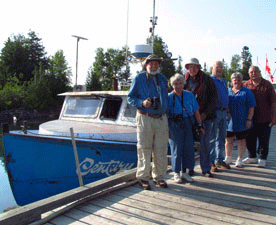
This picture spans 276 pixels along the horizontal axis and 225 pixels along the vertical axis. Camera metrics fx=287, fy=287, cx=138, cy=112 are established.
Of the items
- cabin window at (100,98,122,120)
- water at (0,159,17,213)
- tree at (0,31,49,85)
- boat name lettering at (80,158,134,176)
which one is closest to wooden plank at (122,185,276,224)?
boat name lettering at (80,158,134,176)

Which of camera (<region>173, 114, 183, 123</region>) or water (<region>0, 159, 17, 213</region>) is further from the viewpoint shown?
water (<region>0, 159, 17, 213</region>)

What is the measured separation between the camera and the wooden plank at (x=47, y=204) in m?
2.49

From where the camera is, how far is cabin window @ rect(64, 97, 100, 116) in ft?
22.5

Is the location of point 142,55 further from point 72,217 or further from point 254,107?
point 72,217

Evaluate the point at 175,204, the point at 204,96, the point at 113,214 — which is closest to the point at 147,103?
the point at 204,96

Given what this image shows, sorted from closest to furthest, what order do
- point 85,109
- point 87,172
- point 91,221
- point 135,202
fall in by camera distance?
1. point 91,221
2. point 135,202
3. point 87,172
4. point 85,109

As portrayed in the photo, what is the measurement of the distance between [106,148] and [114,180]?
1.64 m

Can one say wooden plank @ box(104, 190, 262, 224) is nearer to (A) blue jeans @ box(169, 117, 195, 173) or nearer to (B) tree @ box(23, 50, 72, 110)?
(A) blue jeans @ box(169, 117, 195, 173)

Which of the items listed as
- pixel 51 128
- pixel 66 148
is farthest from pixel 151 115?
pixel 51 128

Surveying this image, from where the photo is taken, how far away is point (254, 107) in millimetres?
4633

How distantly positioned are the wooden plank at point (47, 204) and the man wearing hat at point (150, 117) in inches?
17.7

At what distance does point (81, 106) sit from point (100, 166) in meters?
2.36

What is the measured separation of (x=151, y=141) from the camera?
3469 millimetres

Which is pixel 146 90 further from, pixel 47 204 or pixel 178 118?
pixel 47 204
